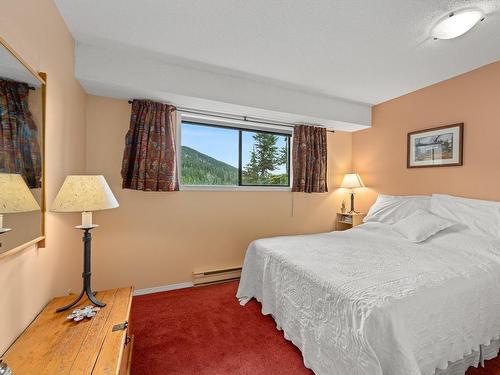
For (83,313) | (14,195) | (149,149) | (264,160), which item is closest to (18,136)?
(14,195)

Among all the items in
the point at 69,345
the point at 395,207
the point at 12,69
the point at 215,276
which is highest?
the point at 12,69

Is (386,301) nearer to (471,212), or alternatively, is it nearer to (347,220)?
(471,212)

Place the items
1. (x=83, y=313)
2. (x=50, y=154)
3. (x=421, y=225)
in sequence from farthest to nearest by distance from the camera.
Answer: (x=421, y=225) < (x=50, y=154) < (x=83, y=313)

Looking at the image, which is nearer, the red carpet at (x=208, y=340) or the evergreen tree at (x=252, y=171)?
the red carpet at (x=208, y=340)

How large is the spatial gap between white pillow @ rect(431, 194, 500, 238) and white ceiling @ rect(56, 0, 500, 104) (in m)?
1.31

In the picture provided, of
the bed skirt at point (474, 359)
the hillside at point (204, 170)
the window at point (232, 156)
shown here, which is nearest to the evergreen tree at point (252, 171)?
the window at point (232, 156)

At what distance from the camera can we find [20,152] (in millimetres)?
1044

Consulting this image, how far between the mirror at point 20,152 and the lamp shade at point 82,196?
0.30ft

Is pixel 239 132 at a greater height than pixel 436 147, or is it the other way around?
pixel 239 132

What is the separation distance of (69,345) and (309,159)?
3.02 metres

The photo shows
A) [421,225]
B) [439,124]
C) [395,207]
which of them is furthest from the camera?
[395,207]

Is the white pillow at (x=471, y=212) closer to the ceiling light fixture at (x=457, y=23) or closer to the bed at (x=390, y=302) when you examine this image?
the bed at (x=390, y=302)

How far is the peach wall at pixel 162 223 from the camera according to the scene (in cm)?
240

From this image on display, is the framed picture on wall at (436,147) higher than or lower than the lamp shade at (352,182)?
higher
